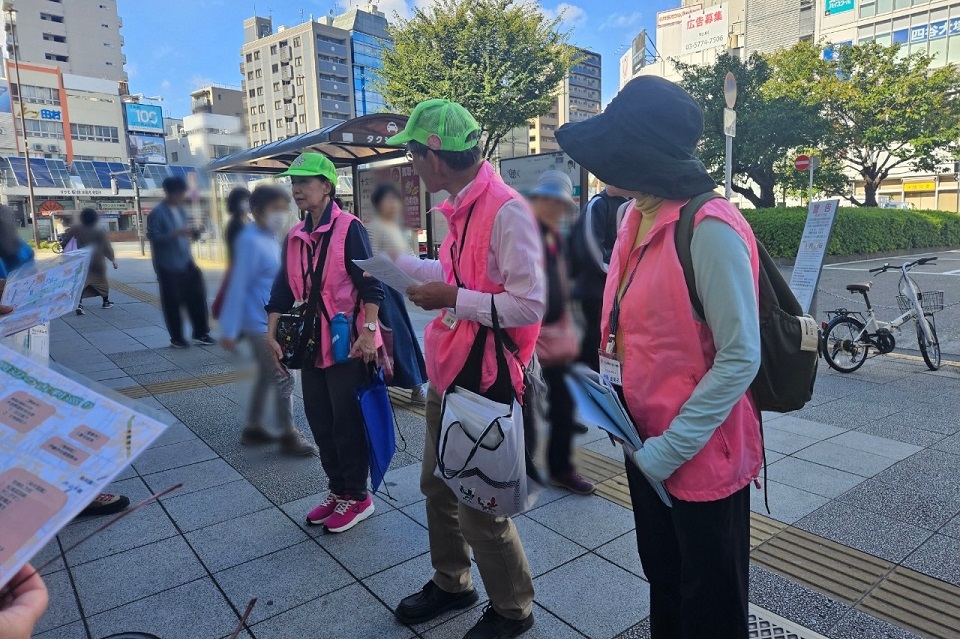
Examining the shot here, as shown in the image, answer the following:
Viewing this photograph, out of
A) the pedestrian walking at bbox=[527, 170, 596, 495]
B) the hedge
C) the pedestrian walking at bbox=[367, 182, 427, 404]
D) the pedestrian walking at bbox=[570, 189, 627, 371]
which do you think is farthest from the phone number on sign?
the pedestrian walking at bbox=[367, 182, 427, 404]

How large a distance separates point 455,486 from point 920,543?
2.20 m

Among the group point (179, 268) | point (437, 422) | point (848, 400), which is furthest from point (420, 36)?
point (437, 422)

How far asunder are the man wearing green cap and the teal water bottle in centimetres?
66

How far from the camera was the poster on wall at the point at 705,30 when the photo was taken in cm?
5331

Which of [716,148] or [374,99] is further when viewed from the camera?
[374,99]

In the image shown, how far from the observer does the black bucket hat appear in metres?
1.39

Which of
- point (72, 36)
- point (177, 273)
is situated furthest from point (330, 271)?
point (72, 36)

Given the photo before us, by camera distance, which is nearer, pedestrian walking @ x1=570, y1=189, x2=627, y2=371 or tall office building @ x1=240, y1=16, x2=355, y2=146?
pedestrian walking @ x1=570, y1=189, x2=627, y2=371

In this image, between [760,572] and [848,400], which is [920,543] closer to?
[760,572]

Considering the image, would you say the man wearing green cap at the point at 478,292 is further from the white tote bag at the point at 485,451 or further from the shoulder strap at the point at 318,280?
the shoulder strap at the point at 318,280

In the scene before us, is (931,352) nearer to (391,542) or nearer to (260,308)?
(391,542)

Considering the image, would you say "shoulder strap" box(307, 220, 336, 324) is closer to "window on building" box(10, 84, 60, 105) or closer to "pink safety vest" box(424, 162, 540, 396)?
"pink safety vest" box(424, 162, 540, 396)

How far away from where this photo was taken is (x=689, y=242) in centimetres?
136

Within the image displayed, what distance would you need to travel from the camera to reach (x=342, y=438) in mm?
2838
